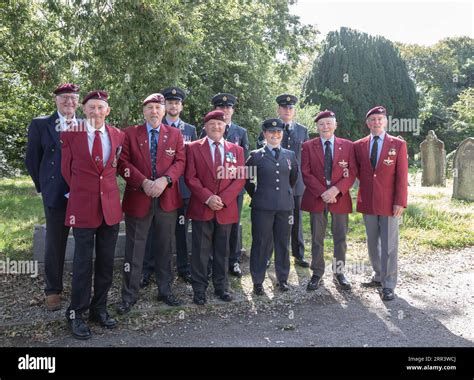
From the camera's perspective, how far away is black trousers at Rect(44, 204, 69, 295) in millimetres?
4676

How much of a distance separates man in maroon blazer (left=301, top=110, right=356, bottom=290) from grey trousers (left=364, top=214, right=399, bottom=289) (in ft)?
1.03

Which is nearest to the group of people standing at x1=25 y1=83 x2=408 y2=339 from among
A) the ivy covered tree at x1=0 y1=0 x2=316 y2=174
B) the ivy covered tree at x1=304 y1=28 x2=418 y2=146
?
the ivy covered tree at x1=0 y1=0 x2=316 y2=174

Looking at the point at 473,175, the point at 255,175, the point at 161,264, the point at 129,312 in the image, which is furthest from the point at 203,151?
the point at 473,175

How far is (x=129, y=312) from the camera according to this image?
461 centimetres

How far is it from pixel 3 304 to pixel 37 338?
108 centimetres

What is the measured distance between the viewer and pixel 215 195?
4844 mm

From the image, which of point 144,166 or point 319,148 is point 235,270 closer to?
point 319,148

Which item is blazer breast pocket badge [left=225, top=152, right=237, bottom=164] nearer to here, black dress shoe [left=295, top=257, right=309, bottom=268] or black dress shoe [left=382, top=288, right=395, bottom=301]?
black dress shoe [left=295, top=257, right=309, bottom=268]

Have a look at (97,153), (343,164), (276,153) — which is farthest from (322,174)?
(97,153)

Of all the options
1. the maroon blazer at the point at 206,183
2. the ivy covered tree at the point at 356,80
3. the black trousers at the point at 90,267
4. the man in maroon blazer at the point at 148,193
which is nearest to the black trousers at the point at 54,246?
the black trousers at the point at 90,267

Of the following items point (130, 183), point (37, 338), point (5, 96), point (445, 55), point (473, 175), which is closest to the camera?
point (37, 338)

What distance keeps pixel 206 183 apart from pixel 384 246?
81.8 inches

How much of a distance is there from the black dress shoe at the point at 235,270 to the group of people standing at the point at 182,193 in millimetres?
14

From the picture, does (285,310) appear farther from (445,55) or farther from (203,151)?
(445,55)
